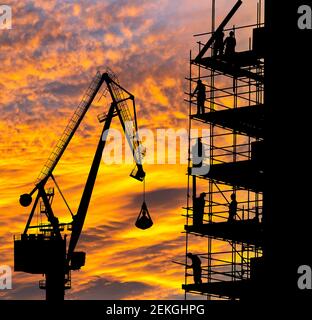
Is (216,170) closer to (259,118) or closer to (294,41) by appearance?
(259,118)

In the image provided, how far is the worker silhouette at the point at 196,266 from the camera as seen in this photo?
6131 centimetres

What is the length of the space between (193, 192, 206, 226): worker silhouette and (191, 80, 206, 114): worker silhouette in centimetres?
542

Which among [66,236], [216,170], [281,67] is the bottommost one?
[66,236]

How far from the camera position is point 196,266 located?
61.7 m

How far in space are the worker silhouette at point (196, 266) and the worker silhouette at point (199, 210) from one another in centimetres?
212

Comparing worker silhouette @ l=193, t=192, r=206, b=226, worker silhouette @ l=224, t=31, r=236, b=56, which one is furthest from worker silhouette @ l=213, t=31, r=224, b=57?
worker silhouette @ l=193, t=192, r=206, b=226

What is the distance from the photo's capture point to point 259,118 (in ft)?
195

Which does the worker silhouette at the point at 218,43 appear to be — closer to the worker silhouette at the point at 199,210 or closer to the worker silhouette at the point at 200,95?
the worker silhouette at the point at 200,95

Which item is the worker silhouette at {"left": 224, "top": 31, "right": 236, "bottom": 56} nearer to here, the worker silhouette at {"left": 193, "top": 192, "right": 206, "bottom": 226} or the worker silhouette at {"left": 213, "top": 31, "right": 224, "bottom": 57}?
the worker silhouette at {"left": 213, "top": 31, "right": 224, "bottom": 57}

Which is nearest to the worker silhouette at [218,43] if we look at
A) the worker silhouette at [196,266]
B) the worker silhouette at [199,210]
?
the worker silhouette at [199,210]
